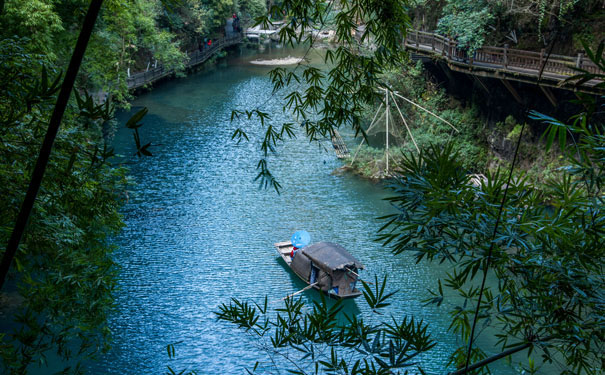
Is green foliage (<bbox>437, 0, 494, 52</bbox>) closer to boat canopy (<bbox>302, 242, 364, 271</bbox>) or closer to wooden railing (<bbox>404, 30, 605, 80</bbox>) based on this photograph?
wooden railing (<bbox>404, 30, 605, 80</bbox>)

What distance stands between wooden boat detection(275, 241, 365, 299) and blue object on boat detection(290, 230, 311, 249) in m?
0.43

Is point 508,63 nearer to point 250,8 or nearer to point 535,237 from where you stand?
point 535,237

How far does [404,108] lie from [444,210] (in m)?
14.5

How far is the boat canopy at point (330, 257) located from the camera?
9.96 m

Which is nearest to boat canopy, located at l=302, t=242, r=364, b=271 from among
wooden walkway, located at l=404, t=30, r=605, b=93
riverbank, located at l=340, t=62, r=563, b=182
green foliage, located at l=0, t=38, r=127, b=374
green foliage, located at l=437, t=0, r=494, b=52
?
riverbank, located at l=340, t=62, r=563, b=182

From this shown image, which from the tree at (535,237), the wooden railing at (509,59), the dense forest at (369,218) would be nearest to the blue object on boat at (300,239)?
the dense forest at (369,218)

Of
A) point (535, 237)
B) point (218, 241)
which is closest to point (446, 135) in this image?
point (218, 241)

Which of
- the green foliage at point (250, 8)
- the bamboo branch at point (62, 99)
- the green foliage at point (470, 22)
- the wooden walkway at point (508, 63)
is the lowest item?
the bamboo branch at point (62, 99)

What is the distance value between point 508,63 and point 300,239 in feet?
22.7

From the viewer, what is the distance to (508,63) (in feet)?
41.8

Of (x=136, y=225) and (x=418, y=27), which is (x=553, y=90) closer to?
(x=418, y=27)

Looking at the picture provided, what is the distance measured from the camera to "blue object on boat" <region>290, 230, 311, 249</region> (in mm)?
11289

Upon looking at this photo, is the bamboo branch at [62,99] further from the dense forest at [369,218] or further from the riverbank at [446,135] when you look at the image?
the riverbank at [446,135]

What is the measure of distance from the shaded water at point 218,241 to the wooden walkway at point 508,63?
4243mm
